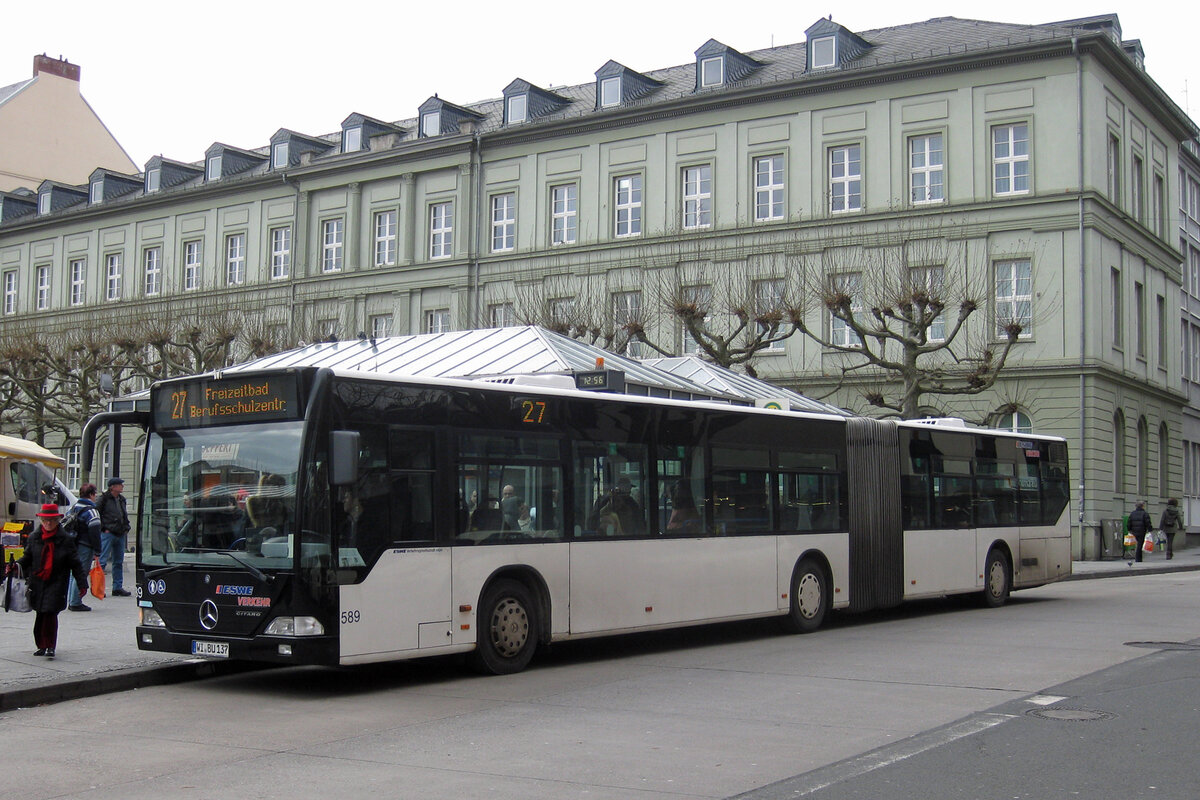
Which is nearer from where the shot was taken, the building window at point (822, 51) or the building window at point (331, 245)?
the building window at point (822, 51)

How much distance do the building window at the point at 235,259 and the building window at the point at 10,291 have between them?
15159 mm

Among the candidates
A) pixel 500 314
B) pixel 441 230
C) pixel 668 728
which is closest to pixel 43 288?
pixel 441 230

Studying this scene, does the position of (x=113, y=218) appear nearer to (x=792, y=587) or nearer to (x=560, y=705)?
(x=792, y=587)

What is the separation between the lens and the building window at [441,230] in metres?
51.5

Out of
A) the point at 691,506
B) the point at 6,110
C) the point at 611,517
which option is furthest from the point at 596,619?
the point at 6,110

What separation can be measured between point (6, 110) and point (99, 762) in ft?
227

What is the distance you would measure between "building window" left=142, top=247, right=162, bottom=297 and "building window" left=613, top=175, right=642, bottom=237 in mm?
23721

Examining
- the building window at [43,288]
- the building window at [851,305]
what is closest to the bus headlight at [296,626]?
the building window at [851,305]

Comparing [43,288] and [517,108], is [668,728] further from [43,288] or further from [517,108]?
[43,288]

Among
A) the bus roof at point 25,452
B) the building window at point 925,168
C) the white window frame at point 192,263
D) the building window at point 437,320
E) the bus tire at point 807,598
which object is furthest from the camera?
the white window frame at point 192,263

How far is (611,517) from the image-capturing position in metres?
13.6

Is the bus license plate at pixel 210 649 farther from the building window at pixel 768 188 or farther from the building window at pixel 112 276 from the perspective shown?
the building window at pixel 112 276

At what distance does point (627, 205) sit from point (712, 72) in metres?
5.36

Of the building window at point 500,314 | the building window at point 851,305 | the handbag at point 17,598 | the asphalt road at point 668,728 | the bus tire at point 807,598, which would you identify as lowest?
the asphalt road at point 668,728
